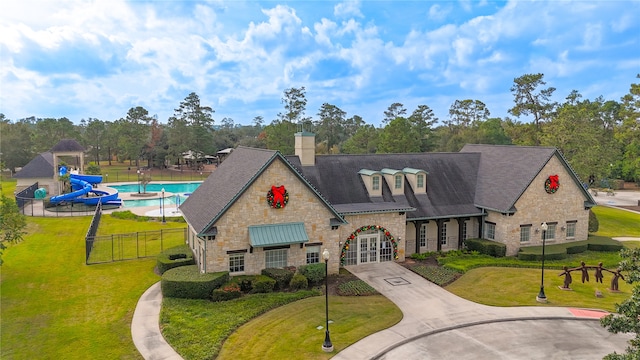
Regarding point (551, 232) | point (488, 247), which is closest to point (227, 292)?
point (488, 247)

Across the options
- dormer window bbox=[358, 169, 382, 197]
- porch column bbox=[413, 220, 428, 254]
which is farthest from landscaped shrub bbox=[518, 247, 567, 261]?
dormer window bbox=[358, 169, 382, 197]

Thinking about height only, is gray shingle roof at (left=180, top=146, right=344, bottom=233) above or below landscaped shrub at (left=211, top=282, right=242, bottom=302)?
above

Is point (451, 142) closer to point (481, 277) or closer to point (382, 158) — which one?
point (382, 158)

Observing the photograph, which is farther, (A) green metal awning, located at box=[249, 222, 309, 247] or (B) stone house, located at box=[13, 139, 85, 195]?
(B) stone house, located at box=[13, 139, 85, 195]

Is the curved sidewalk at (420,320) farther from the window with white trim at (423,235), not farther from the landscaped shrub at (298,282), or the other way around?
the window with white trim at (423,235)

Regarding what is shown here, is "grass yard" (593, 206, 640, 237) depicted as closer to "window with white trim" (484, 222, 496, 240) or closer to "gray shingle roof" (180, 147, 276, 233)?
"window with white trim" (484, 222, 496, 240)

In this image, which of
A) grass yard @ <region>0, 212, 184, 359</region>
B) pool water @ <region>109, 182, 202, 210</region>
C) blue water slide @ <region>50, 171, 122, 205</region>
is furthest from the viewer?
pool water @ <region>109, 182, 202, 210</region>

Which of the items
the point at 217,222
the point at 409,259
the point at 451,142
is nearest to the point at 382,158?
the point at 409,259
